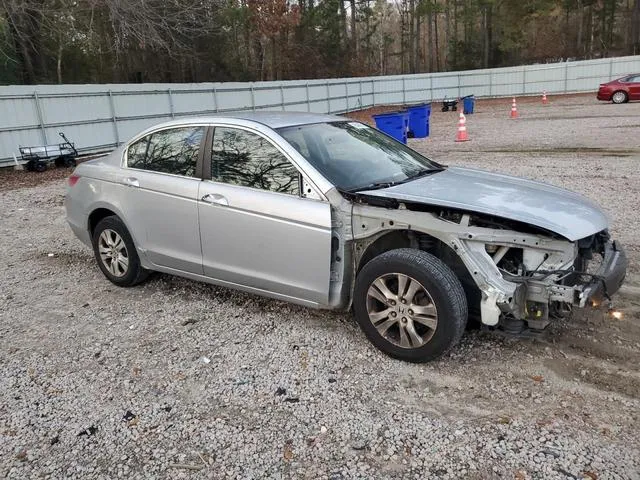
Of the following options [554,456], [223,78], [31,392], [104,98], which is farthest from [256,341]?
[223,78]

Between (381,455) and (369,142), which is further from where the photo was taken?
(369,142)

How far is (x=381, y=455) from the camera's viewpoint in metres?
2.74

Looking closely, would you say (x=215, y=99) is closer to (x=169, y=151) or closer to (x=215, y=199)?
(x=169, y=151)

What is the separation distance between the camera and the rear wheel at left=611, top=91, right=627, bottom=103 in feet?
83.2

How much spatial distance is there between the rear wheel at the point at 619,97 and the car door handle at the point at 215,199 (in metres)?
26.8

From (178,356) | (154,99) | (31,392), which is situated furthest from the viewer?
(154,99)

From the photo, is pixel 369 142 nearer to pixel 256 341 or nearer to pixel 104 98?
pixel 256 341

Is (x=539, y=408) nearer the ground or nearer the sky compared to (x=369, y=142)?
nearer the ground

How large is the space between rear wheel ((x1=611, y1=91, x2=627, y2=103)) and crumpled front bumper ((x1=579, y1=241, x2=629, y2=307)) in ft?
84.8

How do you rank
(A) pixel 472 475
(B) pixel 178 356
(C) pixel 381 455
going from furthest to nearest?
(B) pixel 178 356 → (C) pixel 381 455 → (A) pixel 472 475

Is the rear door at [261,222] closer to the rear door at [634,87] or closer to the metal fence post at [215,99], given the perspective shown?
the metal fence post at [215,99]

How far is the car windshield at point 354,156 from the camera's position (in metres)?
3.96

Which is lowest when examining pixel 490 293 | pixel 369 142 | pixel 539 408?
pixel 539 408

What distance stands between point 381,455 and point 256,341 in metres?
1.55
